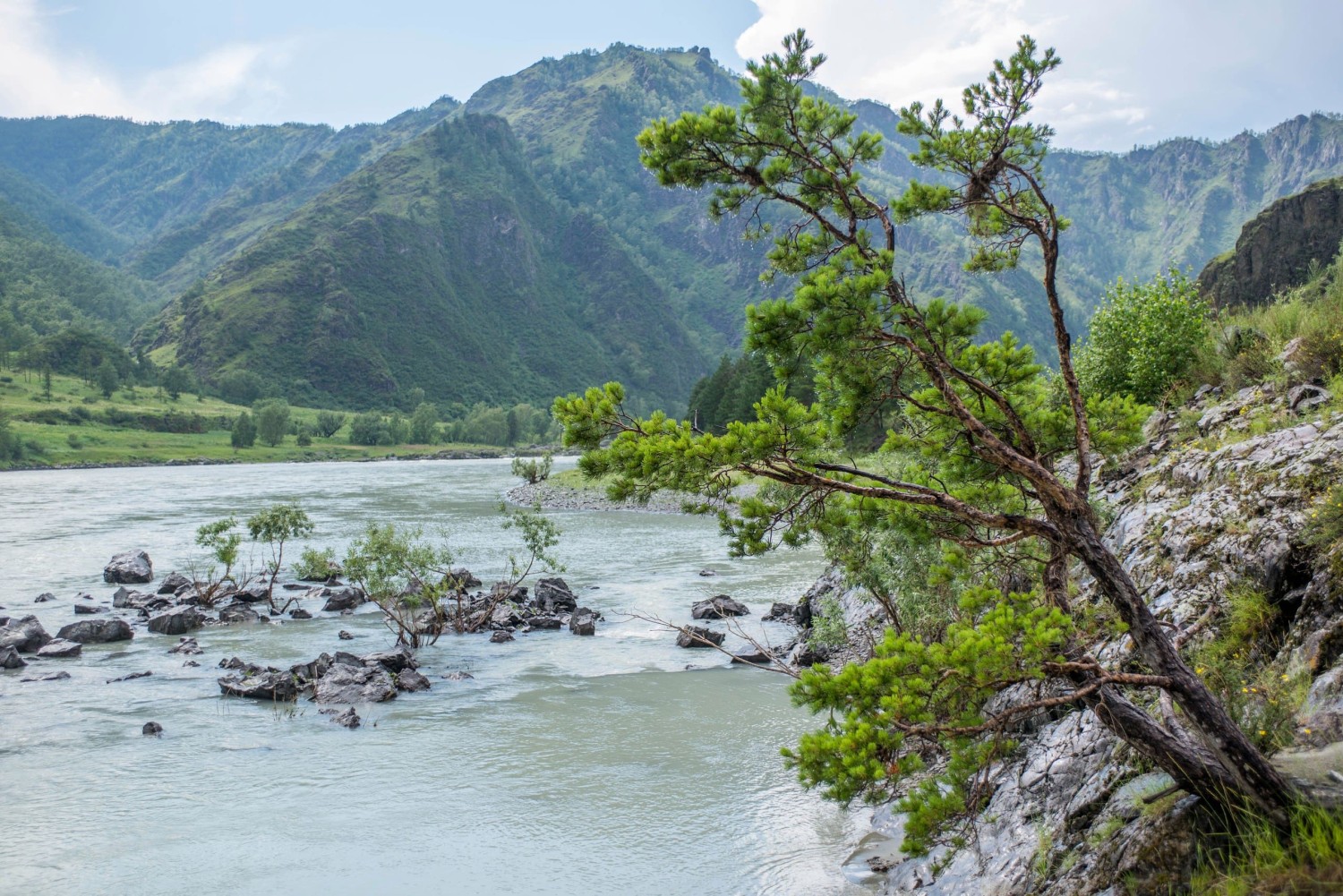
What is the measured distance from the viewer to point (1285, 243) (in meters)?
38.7

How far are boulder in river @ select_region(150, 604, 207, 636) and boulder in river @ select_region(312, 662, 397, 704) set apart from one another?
9.64 metres

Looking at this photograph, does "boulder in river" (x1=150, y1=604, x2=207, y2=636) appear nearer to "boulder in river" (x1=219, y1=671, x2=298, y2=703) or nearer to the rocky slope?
"boulder in river" (x1=219, y1=671, x2=298, y2=703)

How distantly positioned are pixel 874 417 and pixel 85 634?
91.2 ft

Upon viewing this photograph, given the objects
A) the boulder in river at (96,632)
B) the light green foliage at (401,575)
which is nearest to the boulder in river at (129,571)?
the boulder in river at (96,632)

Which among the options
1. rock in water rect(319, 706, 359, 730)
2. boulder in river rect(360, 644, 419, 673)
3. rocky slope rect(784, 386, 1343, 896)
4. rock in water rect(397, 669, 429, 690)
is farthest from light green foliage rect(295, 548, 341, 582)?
rocky slope rect(784, 386, 1343, 896)

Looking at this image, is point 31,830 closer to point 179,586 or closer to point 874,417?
point 874,417

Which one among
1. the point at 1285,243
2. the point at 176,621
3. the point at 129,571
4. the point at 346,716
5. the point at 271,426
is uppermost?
the point at 1285,243

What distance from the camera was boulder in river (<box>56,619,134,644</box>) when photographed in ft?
83.9

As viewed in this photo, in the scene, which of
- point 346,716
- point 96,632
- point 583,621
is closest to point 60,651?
point 96,632

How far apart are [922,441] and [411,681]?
1701cm

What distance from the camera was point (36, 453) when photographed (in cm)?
12531

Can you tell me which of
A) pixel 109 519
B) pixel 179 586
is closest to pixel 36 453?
pixel 109 519

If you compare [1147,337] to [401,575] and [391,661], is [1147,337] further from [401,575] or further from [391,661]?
[401,575]

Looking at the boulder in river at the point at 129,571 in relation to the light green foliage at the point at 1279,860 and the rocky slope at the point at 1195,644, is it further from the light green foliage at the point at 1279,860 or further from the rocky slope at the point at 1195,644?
the light green foliage at the point at 1279,860
